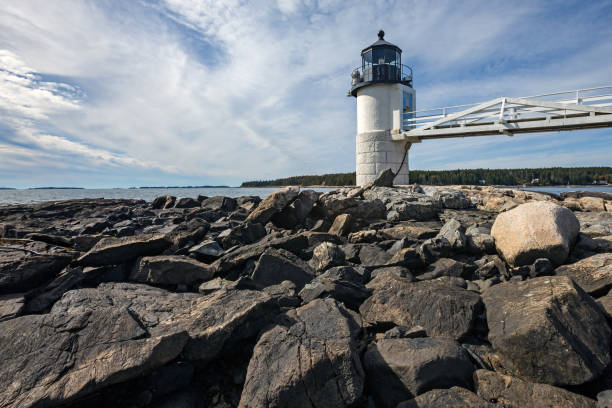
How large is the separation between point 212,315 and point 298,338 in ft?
3.84

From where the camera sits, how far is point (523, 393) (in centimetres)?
296

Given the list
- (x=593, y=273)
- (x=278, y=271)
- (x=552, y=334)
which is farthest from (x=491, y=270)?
(x=278, y=271)

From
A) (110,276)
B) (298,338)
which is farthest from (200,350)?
(110,276)

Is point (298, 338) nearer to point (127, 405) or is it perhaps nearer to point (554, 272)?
point (127, 405)

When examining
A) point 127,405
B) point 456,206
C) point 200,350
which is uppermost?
point 456,206

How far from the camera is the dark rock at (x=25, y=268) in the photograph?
4980 millimetres

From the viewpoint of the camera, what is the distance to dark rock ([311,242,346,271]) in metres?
6.08

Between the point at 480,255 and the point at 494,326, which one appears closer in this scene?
the point at 494,326

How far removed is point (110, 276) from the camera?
6137mm

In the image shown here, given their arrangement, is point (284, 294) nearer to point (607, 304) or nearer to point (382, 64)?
A: point (607, 304)

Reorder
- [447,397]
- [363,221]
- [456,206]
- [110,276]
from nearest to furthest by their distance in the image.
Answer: [447,397] → [110,276] → [363,221] → [456,206]

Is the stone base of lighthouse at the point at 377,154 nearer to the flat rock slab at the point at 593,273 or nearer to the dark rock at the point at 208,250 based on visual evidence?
the dark rock at the point at 208,250

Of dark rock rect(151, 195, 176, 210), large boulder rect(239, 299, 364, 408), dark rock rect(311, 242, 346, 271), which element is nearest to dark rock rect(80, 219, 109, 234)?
dark rock rect(151, 195, 176, 210)

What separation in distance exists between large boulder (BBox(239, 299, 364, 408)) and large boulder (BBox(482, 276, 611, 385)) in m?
1.65
